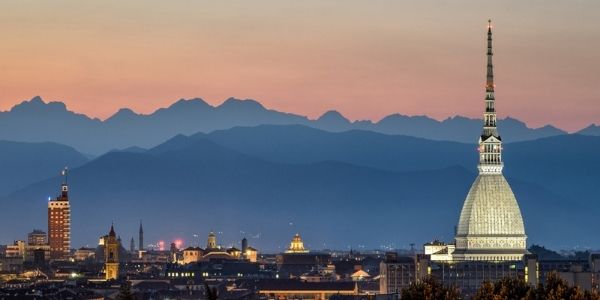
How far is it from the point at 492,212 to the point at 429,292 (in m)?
105

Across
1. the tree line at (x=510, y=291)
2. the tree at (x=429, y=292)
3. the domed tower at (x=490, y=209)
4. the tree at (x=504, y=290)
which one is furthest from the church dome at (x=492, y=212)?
the tree at (x=504, y=290)

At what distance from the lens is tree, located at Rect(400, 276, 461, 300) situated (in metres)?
86.8

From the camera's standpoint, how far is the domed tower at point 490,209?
190 metres

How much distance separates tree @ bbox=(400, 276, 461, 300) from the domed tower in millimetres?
99321

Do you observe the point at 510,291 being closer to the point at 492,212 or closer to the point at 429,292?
the point at 429,292

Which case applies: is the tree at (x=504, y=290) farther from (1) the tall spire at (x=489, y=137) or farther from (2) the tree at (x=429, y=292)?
(1) the tall spire at (x=489, y=137)

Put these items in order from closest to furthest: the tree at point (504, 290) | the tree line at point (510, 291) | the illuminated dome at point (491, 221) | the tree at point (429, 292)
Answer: the tree line at point (510, 291), the tree at point (504, 290), the tree at point (429, 292), the illuminated dome at point (491, 221)

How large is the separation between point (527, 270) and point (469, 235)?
12800mm

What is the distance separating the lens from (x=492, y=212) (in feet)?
628

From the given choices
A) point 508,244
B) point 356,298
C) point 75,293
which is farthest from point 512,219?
point 75,293

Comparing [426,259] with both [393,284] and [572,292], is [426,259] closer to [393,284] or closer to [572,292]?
[393,284]

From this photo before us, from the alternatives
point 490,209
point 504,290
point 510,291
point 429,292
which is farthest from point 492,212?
point 504,290

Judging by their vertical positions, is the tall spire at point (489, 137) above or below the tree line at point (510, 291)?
above

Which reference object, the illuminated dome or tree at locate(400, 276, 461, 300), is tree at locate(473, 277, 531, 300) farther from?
the illuminated dome
